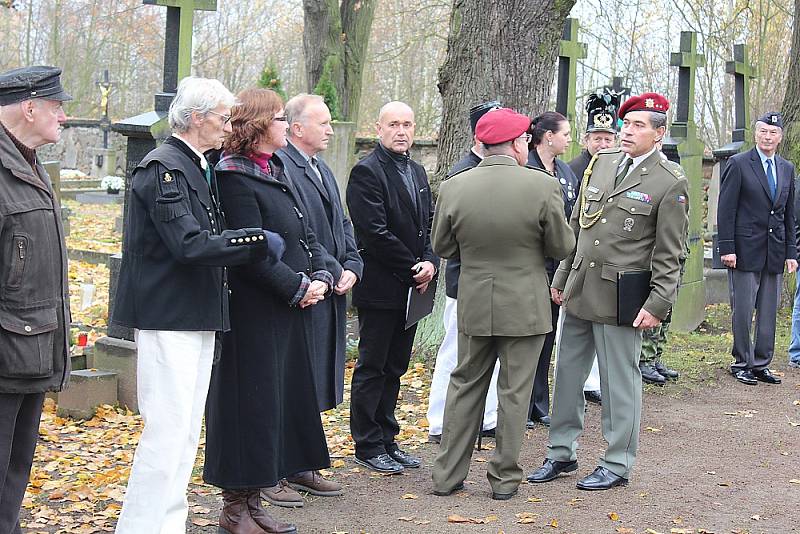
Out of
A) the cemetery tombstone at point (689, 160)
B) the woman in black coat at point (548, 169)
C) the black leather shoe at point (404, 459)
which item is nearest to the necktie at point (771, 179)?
the cemetery tombstone at point (689, 160)

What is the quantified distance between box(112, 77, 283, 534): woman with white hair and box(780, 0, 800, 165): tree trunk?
9281 mm

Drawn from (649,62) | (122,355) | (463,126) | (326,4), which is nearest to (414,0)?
(649,62)

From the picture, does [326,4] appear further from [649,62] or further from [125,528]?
[125,528]

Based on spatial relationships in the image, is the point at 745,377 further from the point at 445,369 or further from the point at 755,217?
the point at 445,369

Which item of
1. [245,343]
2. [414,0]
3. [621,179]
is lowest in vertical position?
[245,343]

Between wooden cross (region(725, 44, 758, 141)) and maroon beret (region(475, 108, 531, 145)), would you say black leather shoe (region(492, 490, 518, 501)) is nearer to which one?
maroon beret (region(475, 108, 531, 145))

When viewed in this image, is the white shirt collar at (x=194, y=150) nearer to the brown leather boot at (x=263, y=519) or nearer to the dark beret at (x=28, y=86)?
the dark beret at (x=28, y=86)

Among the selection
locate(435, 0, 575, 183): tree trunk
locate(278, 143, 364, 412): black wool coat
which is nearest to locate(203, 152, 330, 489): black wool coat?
locate(278, 143, 364, 412): black wool coat

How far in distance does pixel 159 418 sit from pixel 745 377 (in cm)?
606

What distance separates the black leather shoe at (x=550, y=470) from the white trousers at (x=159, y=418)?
7.61 ft

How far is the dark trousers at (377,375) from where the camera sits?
624cm

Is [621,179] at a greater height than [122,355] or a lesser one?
greater

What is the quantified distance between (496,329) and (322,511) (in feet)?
4.19

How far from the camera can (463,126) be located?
29.5 ft
